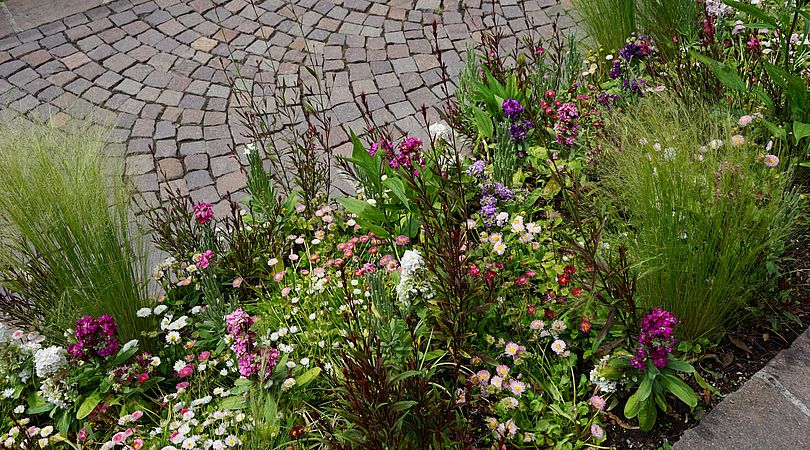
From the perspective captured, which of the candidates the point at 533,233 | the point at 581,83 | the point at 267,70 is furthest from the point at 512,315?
the point at 267,70

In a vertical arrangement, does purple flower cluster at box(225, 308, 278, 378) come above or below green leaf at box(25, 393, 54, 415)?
above

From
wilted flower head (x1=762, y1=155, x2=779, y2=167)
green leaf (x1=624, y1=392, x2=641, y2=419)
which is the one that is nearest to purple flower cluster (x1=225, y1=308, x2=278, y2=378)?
green leaf (x1=624, y1=392, x2=641, y2=419)

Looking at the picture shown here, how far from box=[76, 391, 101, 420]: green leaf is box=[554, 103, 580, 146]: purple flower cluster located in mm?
2289

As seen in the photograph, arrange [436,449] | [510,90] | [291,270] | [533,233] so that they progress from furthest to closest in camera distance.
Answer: [510,90]
[291,270]
[533,233]
[436,449]

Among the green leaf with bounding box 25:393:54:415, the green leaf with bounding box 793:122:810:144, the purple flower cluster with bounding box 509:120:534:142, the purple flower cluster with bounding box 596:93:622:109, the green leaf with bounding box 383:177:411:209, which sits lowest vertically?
the green leaf with bounding box 25:393:54:415

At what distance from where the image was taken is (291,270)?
3.16 m

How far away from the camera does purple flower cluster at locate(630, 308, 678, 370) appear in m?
2.19

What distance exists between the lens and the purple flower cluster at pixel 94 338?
2512 mm

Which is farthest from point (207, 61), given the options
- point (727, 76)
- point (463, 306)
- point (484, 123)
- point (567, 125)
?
point (727, 76)

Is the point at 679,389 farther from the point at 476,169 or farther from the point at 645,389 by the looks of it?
the point at 476,169

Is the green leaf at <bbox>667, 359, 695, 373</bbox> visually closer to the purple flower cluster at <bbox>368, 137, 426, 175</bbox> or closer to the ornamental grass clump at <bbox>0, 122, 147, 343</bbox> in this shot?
the purple flower cluster at <bbox>368, 137, 426, 175</bbox>

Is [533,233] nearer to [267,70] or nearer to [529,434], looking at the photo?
[529,434]

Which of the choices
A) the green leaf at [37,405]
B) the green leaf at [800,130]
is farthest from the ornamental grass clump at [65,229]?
the green leaf at [800,130]

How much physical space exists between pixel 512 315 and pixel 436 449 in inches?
26.9
